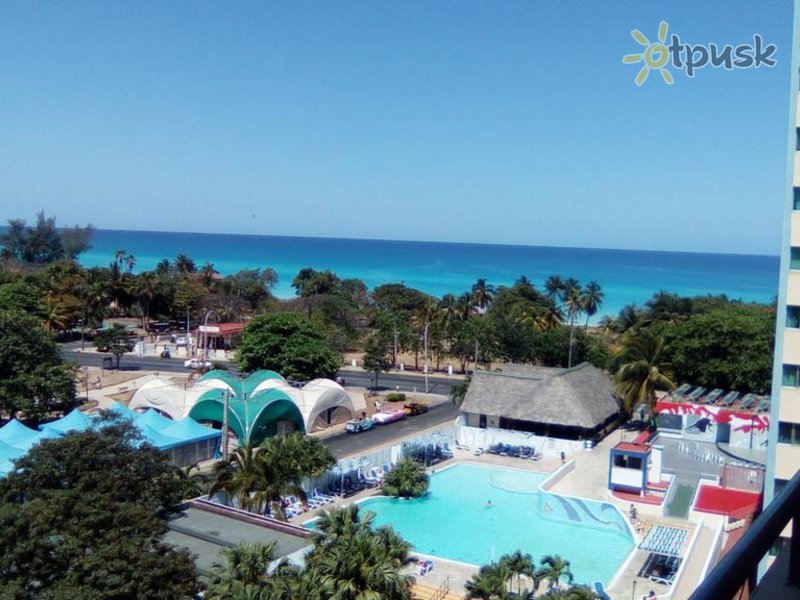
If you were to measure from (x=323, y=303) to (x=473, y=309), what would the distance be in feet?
43.3

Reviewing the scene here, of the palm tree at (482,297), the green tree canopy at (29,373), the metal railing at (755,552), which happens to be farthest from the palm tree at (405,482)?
the palm tree at (482,297)

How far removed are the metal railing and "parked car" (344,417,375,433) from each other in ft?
119

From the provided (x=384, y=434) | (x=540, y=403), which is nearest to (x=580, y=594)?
(x=540, y=403)

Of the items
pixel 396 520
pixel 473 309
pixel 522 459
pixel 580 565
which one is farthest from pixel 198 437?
pixel 473 309

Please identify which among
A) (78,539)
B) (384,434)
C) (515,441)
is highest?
(78,539)

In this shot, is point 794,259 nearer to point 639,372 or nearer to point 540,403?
point 639,372

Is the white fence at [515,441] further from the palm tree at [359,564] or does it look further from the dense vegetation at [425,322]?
the palm tree at [359,564]

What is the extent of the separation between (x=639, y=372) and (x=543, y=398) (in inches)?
200

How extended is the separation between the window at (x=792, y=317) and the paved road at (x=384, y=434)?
19384mm

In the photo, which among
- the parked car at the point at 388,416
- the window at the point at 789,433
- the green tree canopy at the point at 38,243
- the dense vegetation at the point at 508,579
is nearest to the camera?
the dense vegetation at the point at 508,579

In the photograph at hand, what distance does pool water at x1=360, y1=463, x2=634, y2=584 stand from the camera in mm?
23797

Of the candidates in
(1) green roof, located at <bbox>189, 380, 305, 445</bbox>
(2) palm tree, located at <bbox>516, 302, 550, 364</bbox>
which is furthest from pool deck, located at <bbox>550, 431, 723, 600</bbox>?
(2) palm tree, located at <bbox>516, 302, 550, 364</bbox>

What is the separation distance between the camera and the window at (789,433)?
20859 mm

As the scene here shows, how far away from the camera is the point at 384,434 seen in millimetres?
37406
